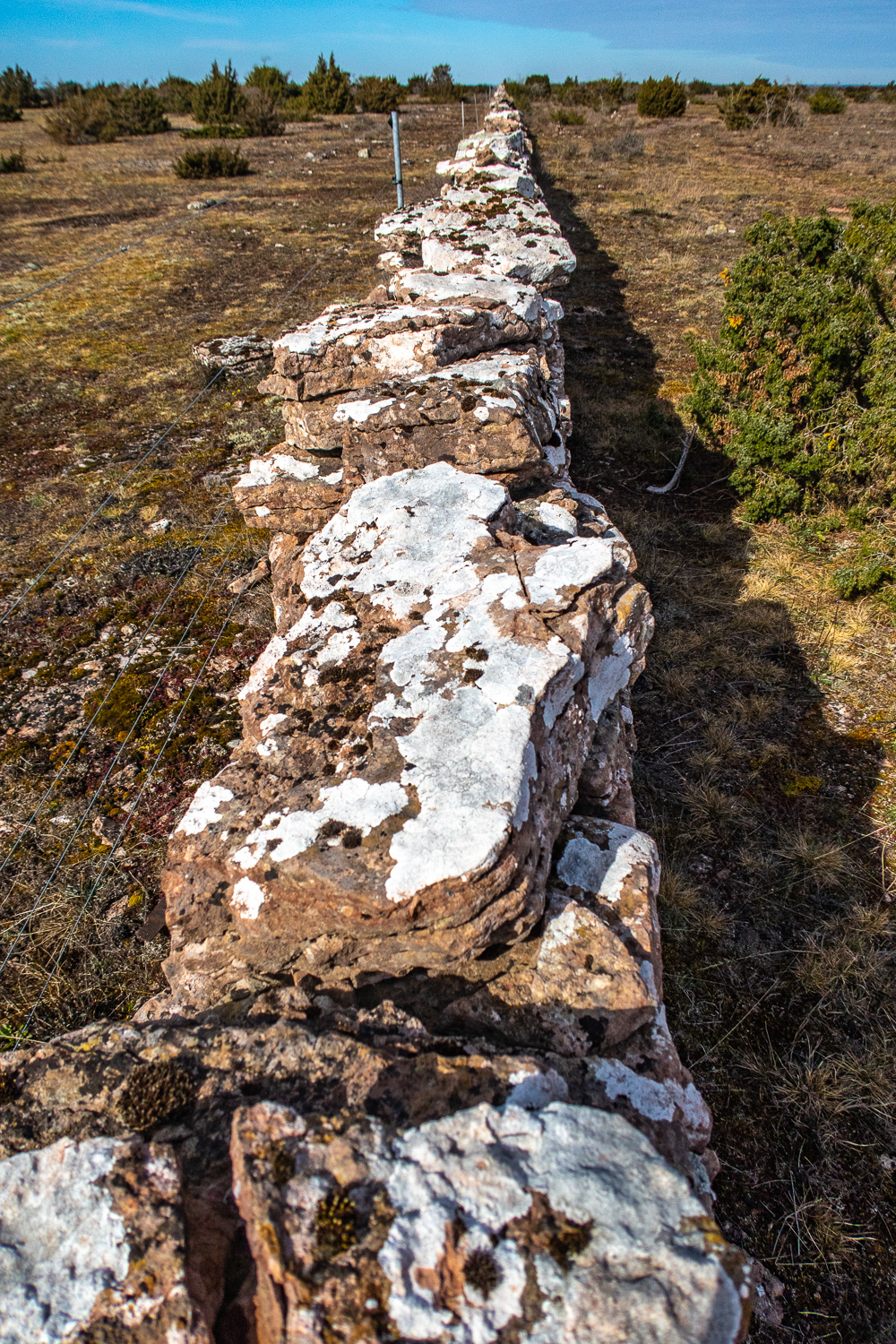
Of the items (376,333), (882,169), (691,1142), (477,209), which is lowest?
(691,1142)

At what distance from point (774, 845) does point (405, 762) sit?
8.53 ft

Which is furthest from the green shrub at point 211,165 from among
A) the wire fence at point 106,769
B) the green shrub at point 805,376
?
the green shrub at point 805,376

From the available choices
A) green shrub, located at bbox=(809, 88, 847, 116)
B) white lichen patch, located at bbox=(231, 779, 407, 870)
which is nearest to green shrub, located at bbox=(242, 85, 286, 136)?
green shrub, located at bbox=(809, 88, 847, 116)

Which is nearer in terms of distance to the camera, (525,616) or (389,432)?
(525,616)

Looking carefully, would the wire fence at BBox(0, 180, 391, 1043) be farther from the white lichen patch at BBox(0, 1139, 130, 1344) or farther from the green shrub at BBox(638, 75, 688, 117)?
the green shrub at BBox(638, 75, 688, 117)

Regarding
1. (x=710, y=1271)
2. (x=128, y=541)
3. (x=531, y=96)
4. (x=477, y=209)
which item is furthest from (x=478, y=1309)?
(x=531, y=96)

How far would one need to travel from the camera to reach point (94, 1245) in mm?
1354

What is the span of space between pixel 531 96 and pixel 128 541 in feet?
134

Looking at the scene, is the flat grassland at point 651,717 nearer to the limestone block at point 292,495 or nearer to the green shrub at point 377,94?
the limestone block at point 292,495

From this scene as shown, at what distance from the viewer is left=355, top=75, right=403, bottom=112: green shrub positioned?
30.0m

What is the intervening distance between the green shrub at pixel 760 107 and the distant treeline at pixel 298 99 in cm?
4

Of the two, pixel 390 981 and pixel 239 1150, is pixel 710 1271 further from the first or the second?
pixel 390 981

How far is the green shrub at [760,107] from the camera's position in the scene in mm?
26688

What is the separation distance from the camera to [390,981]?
85.9 inches
